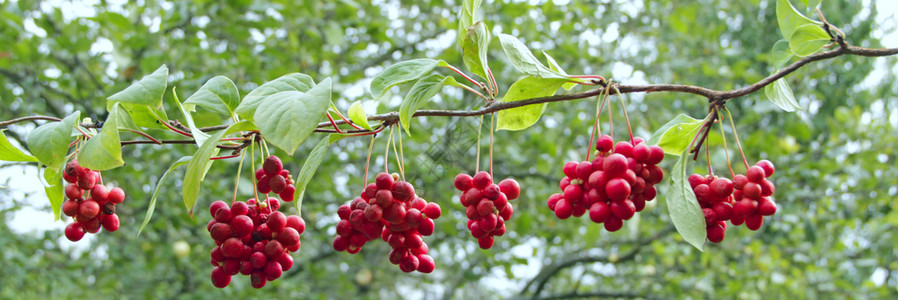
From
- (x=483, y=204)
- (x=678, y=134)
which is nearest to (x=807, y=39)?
(x=678, y=134)

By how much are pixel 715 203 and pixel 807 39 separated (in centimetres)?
39

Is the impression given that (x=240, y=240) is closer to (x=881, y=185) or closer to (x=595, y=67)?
(x=595, y=67)

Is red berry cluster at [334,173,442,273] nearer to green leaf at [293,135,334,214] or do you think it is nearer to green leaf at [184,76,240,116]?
green leaf at [293,135,334,214]

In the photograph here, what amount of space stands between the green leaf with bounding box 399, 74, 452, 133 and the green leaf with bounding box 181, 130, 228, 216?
0.98 feet

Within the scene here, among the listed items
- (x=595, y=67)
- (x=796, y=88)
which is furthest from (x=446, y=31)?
(x=796, y=88)

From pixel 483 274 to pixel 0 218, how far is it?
4113 millimetres

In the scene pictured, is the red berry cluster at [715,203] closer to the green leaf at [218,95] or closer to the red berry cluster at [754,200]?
the red berry cluster at [754,200]

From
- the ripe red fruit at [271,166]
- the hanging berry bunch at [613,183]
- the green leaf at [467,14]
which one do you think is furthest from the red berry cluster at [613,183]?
the ripe red fruit at [271,166]

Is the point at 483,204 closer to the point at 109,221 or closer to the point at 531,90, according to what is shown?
the point at 531,90

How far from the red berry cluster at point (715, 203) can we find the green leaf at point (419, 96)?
1.68 feet

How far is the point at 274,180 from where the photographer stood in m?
1.22

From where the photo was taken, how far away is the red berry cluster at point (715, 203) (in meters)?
1.12

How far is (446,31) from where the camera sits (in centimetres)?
443

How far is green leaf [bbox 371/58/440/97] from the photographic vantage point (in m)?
1.09
